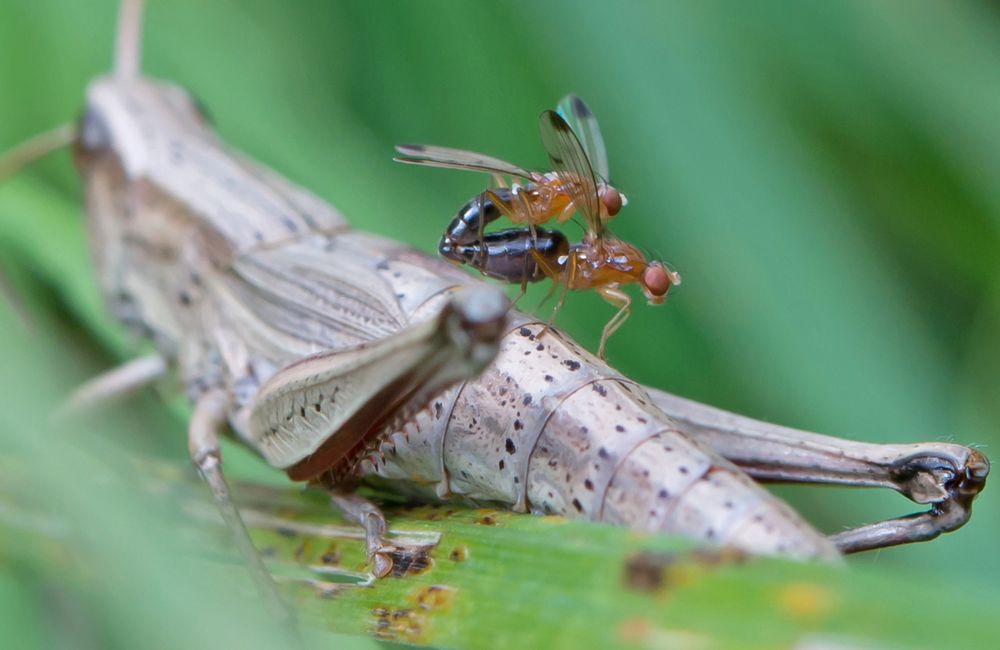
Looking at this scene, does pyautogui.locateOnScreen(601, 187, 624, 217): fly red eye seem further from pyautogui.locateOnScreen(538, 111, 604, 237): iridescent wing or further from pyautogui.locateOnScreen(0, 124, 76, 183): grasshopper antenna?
pyautogui.locateOnScreen(0, 124, 76, 183): grasshopper antenna

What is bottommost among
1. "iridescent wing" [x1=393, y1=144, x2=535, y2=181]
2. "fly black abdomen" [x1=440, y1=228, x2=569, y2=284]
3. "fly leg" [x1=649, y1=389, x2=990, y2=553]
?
"fly leg" [x1=649, y1=389, x2=990, y2=553]

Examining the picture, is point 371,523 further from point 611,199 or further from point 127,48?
point 127,48

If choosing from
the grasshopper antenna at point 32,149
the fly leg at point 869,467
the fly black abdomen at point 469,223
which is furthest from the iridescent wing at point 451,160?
the grasshopper antenna at point 32,149

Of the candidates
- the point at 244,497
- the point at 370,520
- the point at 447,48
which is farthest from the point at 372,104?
the point at 370,520

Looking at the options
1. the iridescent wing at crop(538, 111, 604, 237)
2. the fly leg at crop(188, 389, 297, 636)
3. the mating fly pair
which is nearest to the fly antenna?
the fly leg at crop(188, 389, 297, 636)

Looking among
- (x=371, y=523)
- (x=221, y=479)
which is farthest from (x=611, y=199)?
(x=221, y=479)

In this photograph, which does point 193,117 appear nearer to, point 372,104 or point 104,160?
point 104,160
